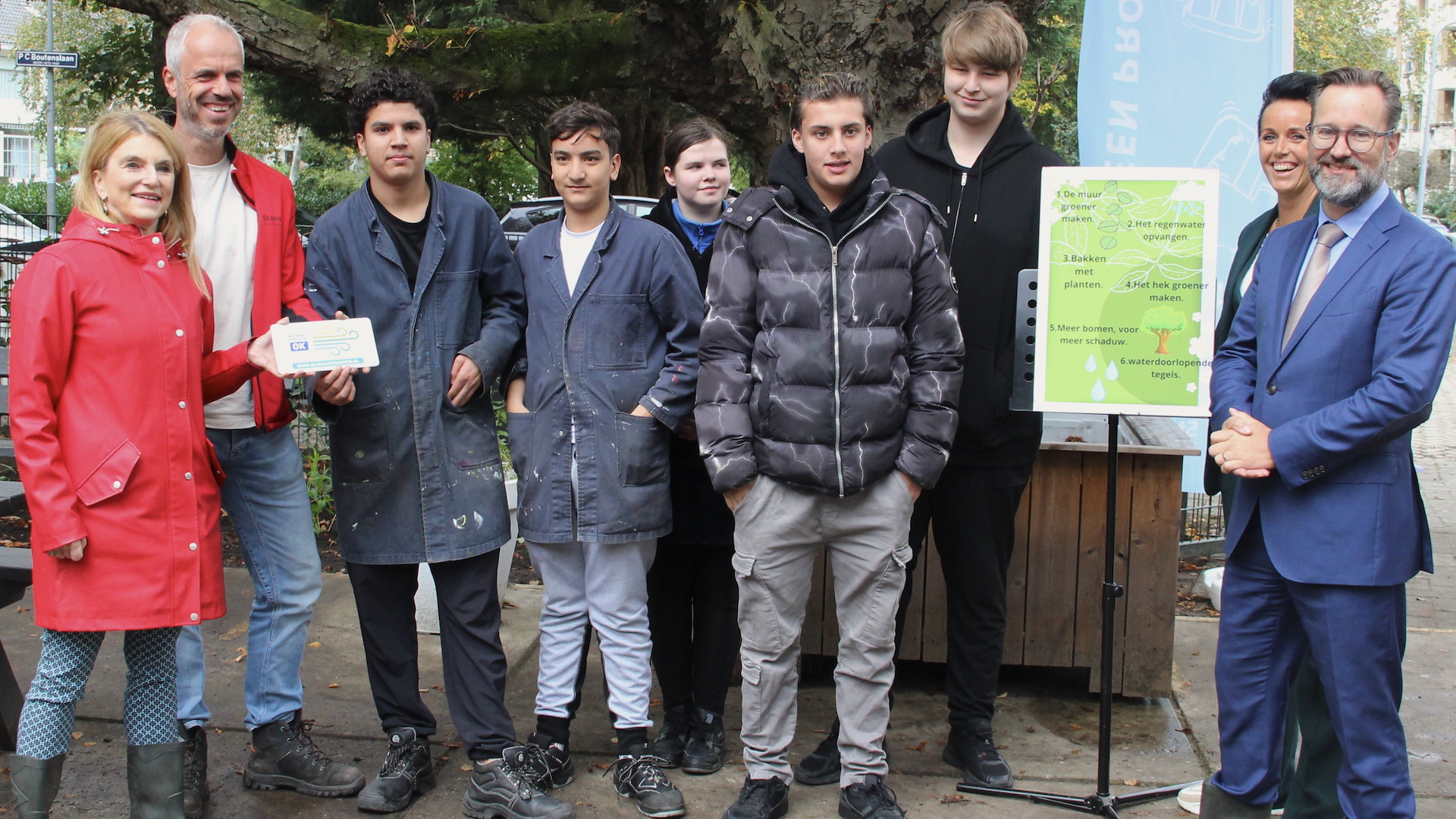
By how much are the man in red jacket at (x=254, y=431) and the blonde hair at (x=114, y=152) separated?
19 cm

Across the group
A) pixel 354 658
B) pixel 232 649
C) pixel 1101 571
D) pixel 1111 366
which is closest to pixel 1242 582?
pixel 1111 366

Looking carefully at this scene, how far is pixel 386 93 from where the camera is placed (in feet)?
10.9

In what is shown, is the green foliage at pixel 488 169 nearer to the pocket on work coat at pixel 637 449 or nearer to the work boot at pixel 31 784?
the pocket on work coat at pixel 637 449

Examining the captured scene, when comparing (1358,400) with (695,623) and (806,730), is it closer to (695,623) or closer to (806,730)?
(695,623)

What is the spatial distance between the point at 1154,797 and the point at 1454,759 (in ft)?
3.70

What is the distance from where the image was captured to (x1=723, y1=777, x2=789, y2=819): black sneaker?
330 cm

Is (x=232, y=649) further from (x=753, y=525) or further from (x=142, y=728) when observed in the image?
(x=753, y=525)

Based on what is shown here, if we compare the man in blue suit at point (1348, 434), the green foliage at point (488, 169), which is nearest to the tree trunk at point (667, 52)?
the man in blue suit at point (1348, 434)

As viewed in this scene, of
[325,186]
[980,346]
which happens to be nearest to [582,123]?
[980,346]

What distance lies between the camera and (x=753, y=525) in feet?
10.7

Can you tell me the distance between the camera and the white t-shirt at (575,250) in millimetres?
3504

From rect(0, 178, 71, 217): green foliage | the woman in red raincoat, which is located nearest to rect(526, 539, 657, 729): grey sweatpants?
the woman in red raincoat

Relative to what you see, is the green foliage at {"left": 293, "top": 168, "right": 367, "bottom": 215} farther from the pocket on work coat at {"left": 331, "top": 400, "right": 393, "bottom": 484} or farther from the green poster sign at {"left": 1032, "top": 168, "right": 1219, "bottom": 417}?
the green poster sign at {"left": 1032, "top": 168, "right": 1219, "bottom": 417}

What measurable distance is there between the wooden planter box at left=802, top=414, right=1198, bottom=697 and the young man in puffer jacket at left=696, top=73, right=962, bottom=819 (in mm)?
1032
